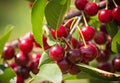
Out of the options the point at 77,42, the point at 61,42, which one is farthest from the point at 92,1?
→ the point at 61,42

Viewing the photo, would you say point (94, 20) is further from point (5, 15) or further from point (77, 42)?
point (5, 15)

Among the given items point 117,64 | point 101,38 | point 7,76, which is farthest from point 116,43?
point 7,76

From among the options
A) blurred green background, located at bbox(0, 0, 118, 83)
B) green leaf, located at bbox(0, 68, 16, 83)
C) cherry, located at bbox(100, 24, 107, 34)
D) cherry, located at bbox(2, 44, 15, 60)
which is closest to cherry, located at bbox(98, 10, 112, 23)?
cherry, located at bbox(100, 24, 107, 34)

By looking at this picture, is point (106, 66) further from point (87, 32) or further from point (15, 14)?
point (15, 14)

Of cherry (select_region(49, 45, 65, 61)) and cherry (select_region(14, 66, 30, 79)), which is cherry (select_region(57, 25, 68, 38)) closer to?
cherry (select_region(49, 45, 65, 61))

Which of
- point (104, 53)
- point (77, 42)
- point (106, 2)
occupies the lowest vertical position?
point (104, 53)

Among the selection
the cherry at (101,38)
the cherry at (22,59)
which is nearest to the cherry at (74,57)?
the cherry at (101,38)
